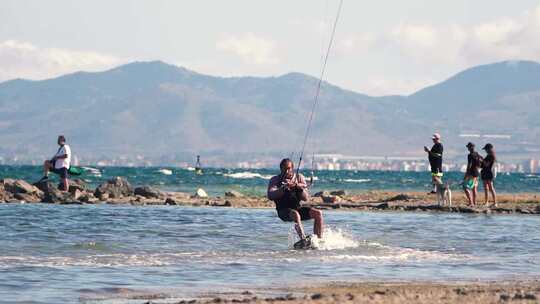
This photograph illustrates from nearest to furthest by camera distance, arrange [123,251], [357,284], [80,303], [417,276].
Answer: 1. [80,303]
2. [357,284]
3. [417,276]
4. [123,251]

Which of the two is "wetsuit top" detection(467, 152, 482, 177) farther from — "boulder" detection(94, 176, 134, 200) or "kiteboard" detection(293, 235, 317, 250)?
"kiteboard" detection(293, 235, 317, 250)

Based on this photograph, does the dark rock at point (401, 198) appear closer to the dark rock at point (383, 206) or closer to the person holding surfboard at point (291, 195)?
the dark rock at point (383, 206)

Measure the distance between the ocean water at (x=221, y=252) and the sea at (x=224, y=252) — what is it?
21mm

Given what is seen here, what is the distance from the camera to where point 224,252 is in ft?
68.6

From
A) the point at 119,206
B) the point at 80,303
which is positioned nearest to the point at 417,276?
the point at 80,303

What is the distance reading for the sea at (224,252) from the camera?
52.0 ft

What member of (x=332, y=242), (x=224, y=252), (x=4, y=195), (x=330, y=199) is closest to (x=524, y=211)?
(x=330, y=199)

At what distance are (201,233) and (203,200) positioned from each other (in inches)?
506

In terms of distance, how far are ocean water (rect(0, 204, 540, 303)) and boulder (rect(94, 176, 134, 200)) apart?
5396 mm

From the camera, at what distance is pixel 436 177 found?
3259 centimetres

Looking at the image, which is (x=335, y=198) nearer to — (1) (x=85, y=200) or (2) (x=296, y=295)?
(1) (x=85, y=200)

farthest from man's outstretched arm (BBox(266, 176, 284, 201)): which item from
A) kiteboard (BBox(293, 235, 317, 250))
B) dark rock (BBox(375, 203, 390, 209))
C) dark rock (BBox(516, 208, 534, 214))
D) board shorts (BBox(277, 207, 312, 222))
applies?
dark rock (BBox(516, 208, 534, 214))

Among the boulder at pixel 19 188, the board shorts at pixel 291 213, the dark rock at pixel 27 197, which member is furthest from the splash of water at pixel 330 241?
the boulder at pixel 19 188

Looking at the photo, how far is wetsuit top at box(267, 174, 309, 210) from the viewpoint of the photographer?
21062 millimetres
